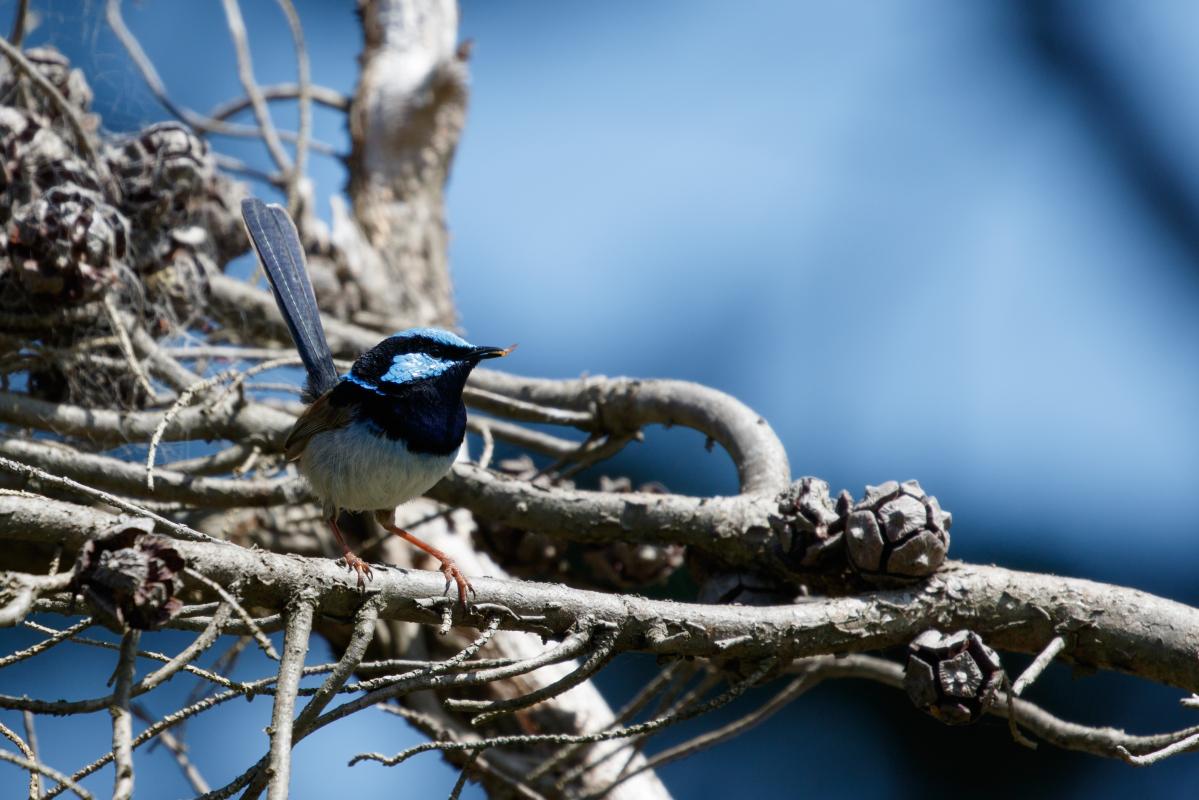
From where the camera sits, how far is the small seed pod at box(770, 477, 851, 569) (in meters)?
2.76

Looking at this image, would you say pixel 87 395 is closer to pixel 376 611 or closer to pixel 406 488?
pixel 406 488

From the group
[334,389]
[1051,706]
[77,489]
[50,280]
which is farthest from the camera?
[1051,706]

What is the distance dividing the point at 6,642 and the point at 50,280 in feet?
11.7

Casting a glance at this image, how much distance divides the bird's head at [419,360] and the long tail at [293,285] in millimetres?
241

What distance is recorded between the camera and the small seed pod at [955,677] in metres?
2.35

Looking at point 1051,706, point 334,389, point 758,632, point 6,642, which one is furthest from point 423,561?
point 1051,706

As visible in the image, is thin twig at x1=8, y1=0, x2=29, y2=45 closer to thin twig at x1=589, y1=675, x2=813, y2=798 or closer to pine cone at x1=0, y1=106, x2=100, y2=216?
pine cone at x1=0, y1=106, x2=100, y2=216

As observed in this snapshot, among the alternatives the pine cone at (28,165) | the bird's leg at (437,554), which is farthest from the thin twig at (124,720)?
the pine cone at (28,165)

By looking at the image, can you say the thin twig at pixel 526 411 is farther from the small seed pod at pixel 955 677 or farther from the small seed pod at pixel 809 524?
the small seed pod at pixel 955 677

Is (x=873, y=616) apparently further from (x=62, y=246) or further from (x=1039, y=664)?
(x=62, y=246)

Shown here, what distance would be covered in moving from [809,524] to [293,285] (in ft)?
5.85

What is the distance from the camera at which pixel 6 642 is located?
5922mm

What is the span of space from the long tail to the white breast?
30 centimetres

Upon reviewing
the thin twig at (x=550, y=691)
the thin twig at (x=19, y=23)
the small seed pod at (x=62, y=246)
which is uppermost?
the thin twig at (x=19, y=23)
